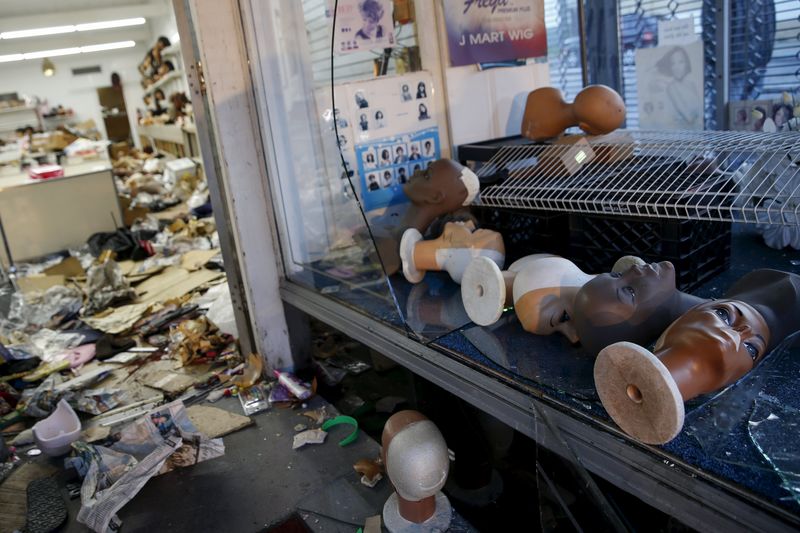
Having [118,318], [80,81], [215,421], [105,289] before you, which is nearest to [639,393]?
[215,421]

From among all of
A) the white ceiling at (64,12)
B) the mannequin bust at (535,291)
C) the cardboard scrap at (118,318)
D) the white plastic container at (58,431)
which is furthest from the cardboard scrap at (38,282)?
the white ceiling at (64,12)

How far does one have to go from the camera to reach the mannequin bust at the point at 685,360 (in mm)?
945

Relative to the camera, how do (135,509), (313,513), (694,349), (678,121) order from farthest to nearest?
(678,121) < (135,509) < (313,513) < (694,349)

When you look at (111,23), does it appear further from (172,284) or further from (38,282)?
(172,284)

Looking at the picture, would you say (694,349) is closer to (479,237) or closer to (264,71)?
(479,237)

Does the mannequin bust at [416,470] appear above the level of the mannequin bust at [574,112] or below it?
below

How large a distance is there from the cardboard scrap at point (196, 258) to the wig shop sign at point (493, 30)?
299 cm

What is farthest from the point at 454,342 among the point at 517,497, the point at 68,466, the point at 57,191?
the point at 57,191

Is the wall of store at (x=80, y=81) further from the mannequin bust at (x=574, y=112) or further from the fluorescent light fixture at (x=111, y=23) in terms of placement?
the mannequin bust at (x=574, y=112)

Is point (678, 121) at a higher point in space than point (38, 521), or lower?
higher

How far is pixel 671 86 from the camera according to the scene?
8.30 feet

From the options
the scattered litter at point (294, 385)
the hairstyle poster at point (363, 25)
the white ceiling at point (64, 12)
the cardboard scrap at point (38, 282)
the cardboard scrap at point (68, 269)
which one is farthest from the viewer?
the white ceiling at point (64, 12)

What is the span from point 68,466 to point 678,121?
2683 mm

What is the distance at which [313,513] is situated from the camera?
1901mm
